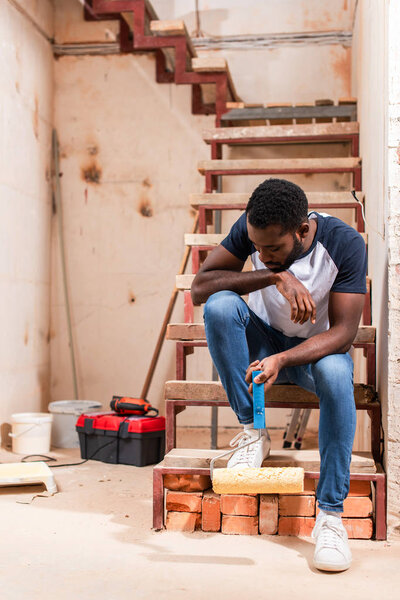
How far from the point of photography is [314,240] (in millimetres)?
2158

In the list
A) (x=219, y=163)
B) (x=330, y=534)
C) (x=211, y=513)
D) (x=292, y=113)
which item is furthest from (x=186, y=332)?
(x=292, y=113)

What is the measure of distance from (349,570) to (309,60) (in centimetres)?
381

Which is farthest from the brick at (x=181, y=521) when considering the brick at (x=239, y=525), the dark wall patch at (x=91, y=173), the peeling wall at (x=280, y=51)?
the peeling wall at (x=280, y=51)

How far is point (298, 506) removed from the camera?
7.48ft

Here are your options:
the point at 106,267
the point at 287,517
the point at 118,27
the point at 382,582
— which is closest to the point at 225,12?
the point at 118,27

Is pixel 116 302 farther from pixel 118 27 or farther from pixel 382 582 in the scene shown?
pixel 382 582

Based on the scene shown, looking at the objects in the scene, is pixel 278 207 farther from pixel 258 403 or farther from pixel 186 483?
pixel 186 483

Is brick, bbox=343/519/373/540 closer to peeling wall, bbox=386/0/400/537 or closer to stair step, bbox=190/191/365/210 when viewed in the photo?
peeling wall, bbox=386/0/400/537

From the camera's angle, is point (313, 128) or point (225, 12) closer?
point (313, 128)

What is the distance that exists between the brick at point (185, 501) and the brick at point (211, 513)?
0.9 inches

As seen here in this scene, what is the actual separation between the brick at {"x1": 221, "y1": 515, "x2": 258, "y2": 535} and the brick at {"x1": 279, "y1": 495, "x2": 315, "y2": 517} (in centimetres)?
11

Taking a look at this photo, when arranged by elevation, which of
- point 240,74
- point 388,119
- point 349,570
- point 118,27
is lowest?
point 349,570

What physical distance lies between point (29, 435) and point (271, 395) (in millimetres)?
2020

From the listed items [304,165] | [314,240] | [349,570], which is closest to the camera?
[349,570]
